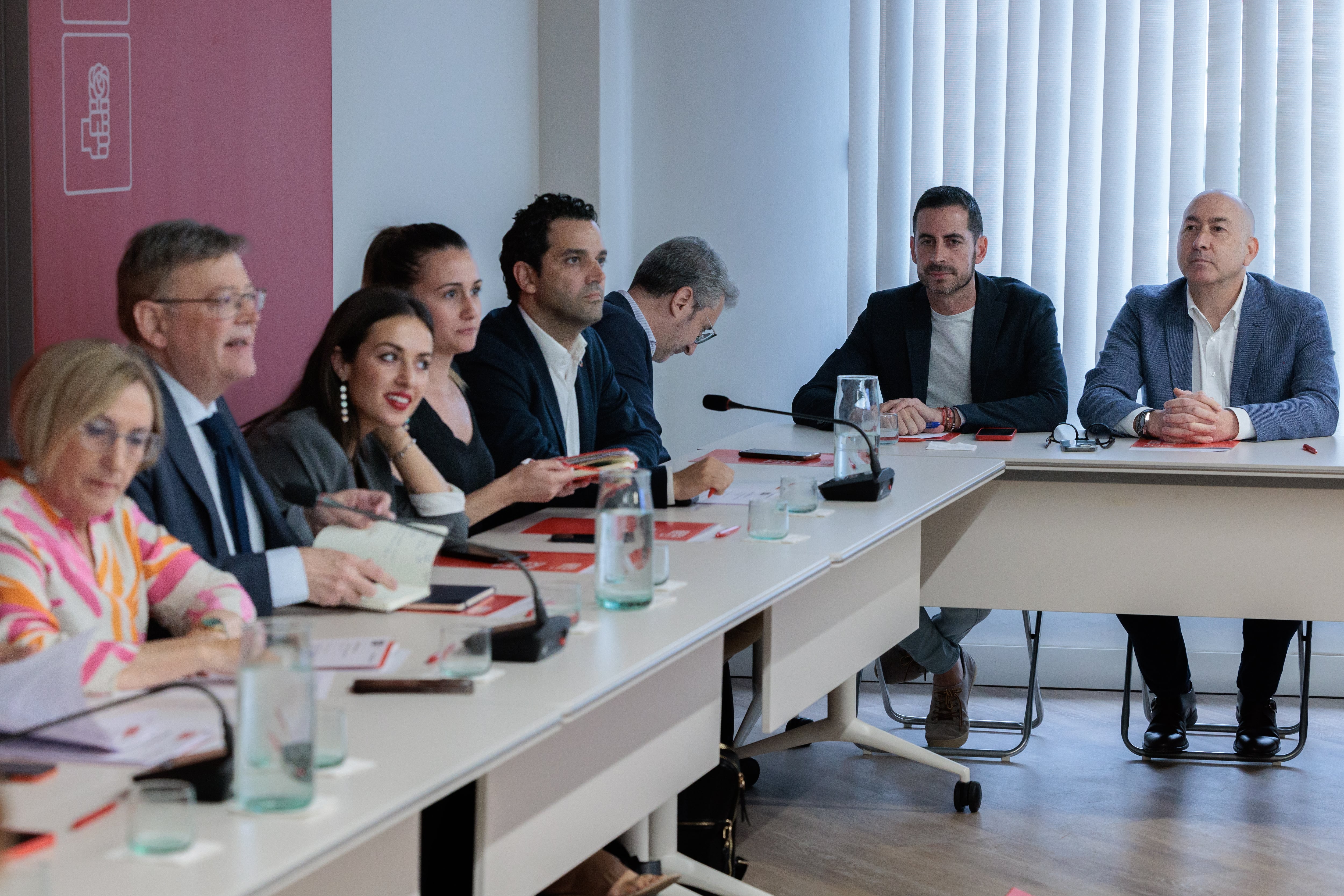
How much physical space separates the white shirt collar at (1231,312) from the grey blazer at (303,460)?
2.42 meters

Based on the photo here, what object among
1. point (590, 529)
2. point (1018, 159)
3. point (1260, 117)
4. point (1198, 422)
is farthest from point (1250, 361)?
point (590, 529)

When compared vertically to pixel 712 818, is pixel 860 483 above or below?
above

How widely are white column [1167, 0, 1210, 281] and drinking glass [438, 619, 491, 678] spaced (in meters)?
3.39

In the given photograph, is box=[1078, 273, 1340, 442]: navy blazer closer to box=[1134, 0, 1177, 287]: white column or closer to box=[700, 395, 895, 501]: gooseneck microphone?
box=[1134, 0, 1177, 287]: white column

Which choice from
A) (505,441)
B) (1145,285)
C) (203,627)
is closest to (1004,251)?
(1145,285)

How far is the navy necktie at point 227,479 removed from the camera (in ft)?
6.06

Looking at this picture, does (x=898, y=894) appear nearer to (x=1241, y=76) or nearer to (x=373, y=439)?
(x=373, y=439)

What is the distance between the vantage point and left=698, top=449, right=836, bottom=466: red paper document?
3.20 m

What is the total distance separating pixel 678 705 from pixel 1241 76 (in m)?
3.18

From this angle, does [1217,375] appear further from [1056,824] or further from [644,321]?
[644,321]

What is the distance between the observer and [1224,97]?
417 centimetres

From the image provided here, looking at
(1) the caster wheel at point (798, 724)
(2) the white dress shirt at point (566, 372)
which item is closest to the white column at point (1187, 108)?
(1) the caster wheel at point (798, 724)

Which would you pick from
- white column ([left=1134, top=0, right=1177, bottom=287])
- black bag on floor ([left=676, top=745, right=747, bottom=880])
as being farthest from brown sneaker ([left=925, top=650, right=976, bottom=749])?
white column ([left=1134, top=0, right=1177, bottom=287])

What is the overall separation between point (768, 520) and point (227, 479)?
0.85 meters
